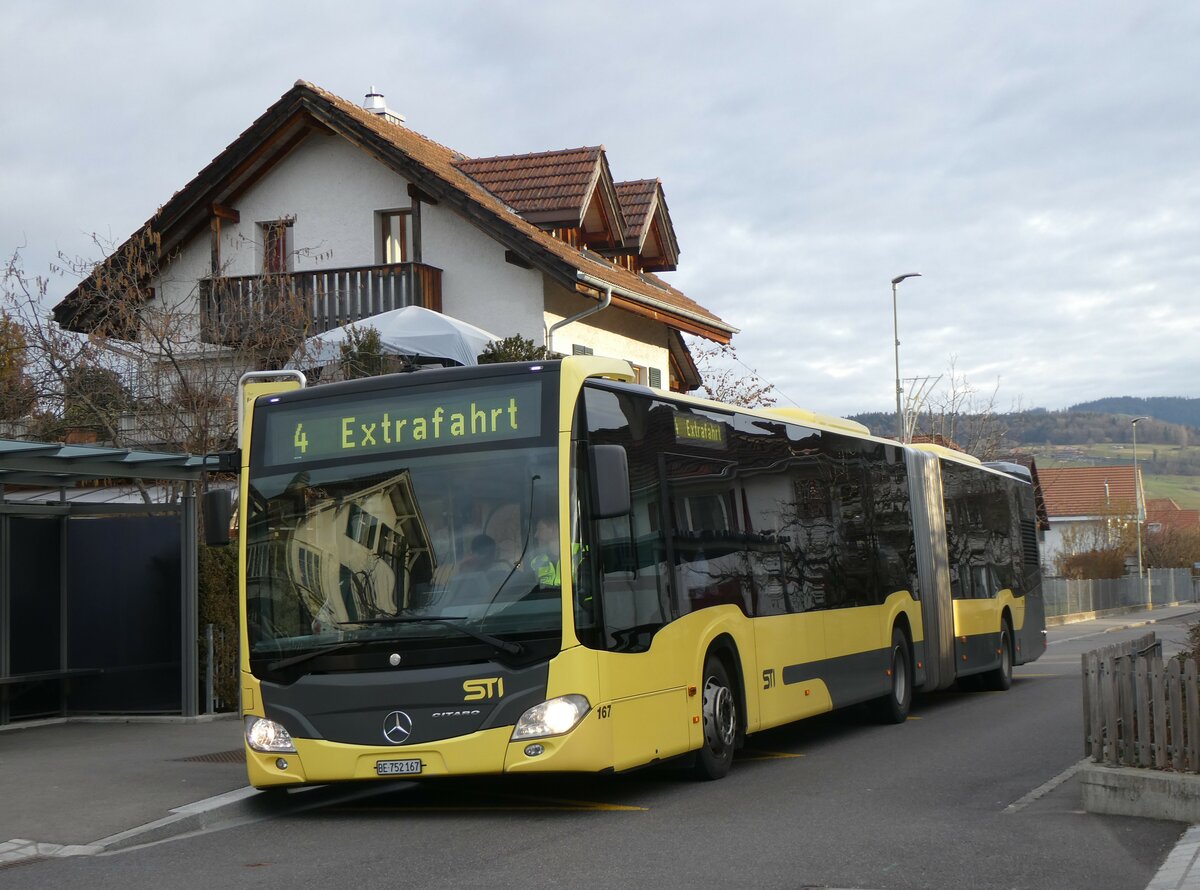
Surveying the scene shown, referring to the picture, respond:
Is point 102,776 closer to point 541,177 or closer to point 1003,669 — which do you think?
point 1003,669

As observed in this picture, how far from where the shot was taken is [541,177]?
99.0ft

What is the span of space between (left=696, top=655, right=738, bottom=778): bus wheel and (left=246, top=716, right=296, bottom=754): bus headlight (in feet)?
10.3

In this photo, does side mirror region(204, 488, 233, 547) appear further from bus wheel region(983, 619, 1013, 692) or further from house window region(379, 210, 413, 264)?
house window region(379, 210, 413, 264)

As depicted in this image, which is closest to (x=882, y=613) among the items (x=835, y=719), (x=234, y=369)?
(x=835, y=719)

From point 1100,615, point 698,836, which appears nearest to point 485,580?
point 698,836

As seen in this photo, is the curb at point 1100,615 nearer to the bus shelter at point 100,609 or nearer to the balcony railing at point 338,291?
the balcony railing at point 338,291

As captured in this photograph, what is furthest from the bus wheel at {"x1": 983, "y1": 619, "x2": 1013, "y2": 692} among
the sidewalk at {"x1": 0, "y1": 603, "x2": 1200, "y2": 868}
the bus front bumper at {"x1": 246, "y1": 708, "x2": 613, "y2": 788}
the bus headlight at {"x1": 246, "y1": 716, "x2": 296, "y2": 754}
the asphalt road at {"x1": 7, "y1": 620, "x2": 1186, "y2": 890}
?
the bus headlight at {"x1": 246, "y1": 716, "x2": 296, "y2": 754}

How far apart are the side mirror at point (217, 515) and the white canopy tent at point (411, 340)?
954cm

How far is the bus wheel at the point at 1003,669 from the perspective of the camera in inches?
888

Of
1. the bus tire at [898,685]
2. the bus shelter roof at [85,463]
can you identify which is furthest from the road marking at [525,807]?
the bus tire at [898,685]

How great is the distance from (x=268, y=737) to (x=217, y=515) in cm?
171

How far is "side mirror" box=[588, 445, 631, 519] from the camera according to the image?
33.8 ft

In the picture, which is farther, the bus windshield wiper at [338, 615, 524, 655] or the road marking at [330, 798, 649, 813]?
the road marking at [330, 798, 649, 813]

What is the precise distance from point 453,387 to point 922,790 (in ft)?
14.7
